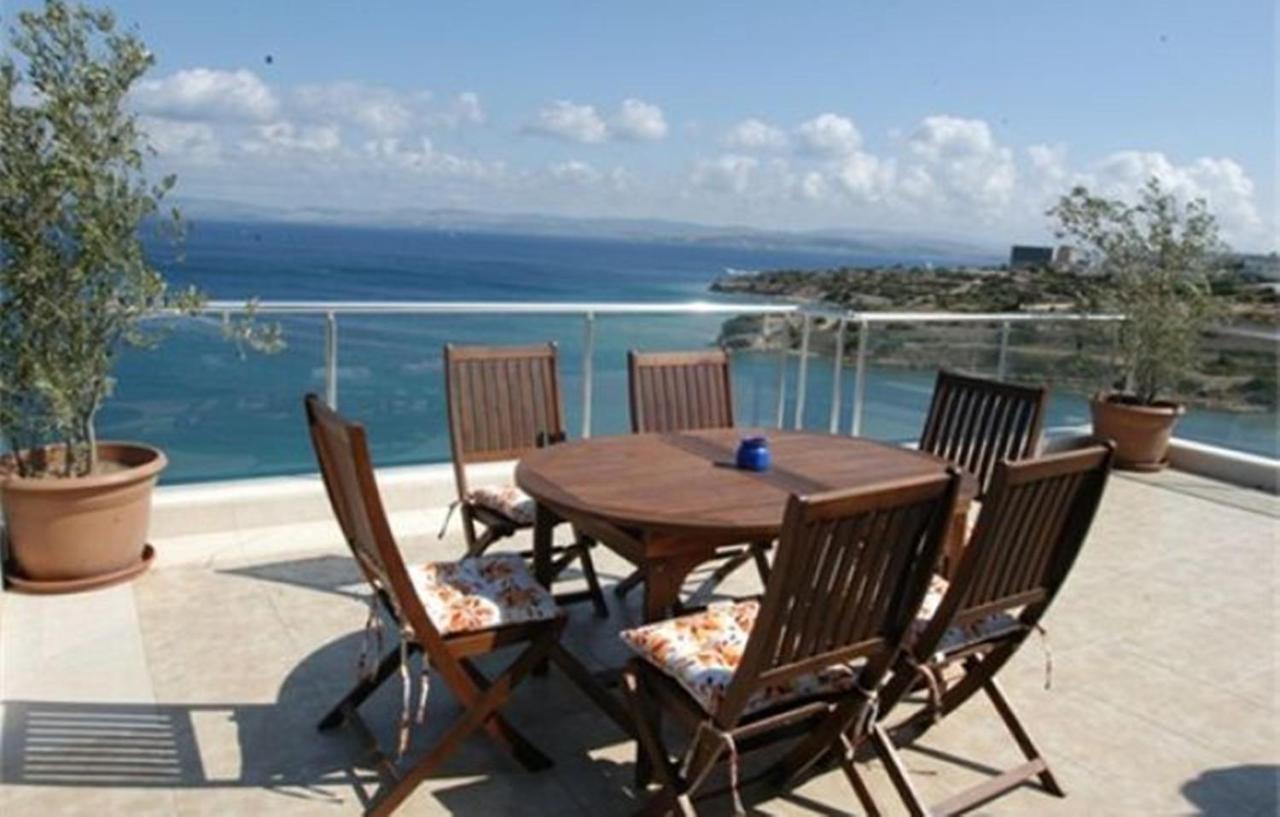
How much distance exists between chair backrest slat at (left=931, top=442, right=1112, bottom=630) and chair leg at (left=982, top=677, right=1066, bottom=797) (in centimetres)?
31

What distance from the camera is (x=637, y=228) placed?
1925cm

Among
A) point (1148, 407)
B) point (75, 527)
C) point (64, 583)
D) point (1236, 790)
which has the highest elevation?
point (1148, 407)

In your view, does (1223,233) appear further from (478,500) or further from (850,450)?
(478,500)

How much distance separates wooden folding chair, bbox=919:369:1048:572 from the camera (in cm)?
345

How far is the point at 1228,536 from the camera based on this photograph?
5062 mm

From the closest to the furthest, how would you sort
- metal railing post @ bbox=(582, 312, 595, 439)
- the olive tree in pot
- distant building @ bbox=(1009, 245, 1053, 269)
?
the olive tree in pot → metal railing post @ bbox=(582, 312, 595, 439) → distant building @ bbox=(1009, 245, 1053, 269)

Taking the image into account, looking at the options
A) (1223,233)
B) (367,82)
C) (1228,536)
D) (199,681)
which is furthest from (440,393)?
A: (367,82)

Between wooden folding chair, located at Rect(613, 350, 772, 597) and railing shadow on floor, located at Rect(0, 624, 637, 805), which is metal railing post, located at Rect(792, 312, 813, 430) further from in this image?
railing shadow on floor, located at Rect(0, 624, 637, 805)

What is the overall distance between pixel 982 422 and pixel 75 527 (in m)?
3.48

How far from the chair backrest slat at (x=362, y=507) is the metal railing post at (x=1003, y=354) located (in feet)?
17.3

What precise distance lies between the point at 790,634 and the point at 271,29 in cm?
811

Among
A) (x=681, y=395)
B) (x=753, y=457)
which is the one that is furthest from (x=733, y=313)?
(x=753, y=457)

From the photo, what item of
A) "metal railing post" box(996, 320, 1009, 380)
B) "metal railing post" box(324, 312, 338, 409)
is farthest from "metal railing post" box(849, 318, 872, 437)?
"metal railing post" box(324, 312, 338, 409)

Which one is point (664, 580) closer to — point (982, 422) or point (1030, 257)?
point (982, 422)
